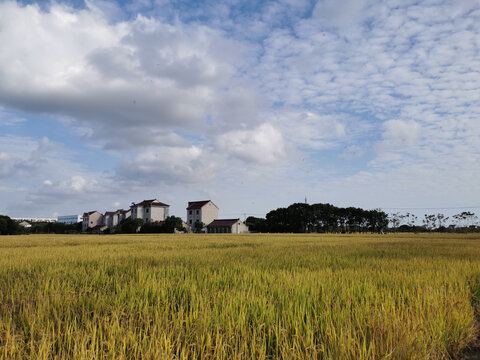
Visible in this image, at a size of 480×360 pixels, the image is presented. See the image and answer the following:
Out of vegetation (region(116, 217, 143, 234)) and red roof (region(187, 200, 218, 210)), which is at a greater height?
red roof (region(187, 200, 218, 210))

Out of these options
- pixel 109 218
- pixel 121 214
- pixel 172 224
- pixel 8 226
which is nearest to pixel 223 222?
pixel 172 224

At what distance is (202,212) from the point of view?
83.6 metres

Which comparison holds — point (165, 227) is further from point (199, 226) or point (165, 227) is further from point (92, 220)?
point (92, 220)

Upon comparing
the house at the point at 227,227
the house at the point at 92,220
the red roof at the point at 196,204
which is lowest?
the house at the point at 227,227

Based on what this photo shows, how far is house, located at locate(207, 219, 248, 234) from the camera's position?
7700 centimetres

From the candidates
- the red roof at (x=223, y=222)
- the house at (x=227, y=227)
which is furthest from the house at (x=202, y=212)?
the house at (x=227, y=227)

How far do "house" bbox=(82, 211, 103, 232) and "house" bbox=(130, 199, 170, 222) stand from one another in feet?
58.3

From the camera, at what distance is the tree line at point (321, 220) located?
7212 centimetres

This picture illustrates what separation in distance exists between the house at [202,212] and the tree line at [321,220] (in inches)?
501

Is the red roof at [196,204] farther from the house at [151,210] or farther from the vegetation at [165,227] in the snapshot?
the vegetation at [165,227]

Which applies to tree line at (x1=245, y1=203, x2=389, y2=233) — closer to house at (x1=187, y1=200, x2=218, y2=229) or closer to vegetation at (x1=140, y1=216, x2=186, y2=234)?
house at (x1=187, y1=200, x2=218, y2=229)

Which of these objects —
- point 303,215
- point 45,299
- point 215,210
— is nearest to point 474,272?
point 45,299

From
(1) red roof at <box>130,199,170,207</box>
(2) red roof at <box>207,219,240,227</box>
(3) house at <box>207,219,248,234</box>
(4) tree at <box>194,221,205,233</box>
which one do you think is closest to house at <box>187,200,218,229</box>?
(4) tree at <box>194,221,205,233</box>

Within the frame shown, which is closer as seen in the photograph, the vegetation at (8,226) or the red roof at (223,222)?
the vegetation at (8,226)
